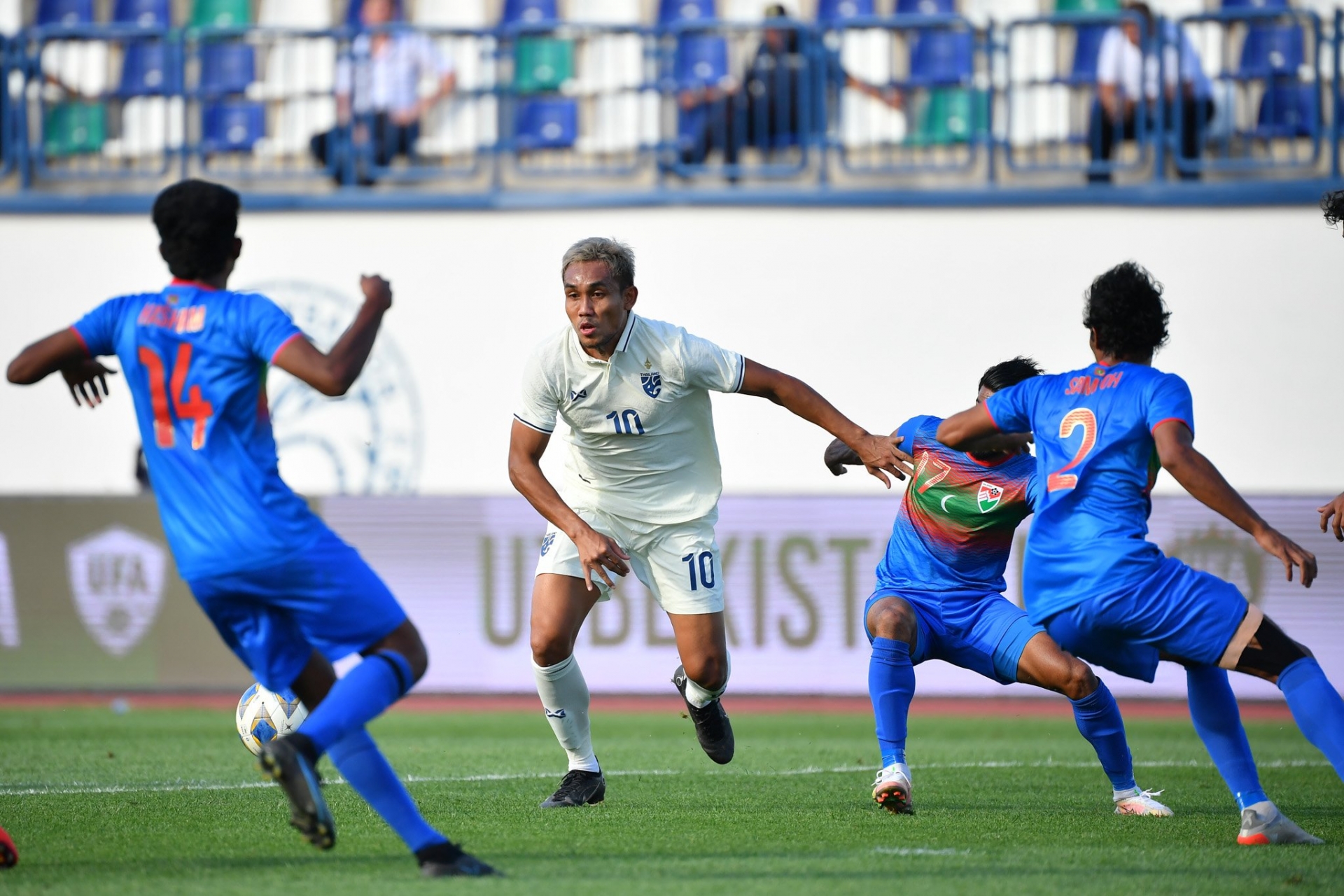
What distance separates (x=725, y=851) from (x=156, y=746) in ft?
15.6

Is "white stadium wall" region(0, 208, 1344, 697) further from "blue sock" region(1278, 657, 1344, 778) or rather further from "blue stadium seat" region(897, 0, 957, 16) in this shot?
"blue sock" region(1278, 657, 1344, 778)

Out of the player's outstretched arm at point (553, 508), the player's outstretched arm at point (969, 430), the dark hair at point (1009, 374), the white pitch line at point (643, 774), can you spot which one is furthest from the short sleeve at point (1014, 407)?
the white pitch line at point (643, 774)

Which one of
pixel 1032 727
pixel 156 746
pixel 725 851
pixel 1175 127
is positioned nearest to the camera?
pixel 725 851

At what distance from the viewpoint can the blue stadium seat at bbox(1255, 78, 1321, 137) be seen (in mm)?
14625

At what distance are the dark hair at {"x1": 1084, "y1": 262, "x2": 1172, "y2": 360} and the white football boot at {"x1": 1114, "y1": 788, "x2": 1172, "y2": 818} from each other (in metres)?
2.04

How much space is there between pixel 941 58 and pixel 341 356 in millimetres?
11481

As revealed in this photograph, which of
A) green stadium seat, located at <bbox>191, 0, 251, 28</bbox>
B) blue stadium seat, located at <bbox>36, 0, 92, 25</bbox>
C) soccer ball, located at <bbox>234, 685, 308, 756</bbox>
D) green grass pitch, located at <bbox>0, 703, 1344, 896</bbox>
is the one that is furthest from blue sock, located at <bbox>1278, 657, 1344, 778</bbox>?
blue stadium seat, located at <bbox>36, 0, 92, 25</bbox>

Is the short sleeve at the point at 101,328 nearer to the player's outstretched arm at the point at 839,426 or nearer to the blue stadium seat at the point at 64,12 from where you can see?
the player's outstretched arm at the point at 839,426

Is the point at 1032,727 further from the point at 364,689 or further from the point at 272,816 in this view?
the point at 364,689

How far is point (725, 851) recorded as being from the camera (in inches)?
218

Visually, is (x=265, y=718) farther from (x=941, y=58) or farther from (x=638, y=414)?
(x=941, y=58)

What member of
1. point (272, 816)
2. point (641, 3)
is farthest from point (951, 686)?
point (641, 3)

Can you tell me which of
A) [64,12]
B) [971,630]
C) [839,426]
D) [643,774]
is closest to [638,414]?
[839,426]

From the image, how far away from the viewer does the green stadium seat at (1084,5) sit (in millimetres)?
16312
